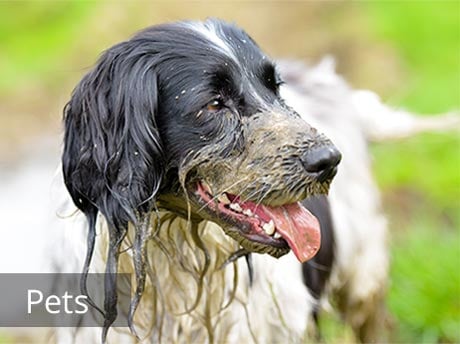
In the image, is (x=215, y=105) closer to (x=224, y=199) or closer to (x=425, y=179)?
(x=224, y=199)

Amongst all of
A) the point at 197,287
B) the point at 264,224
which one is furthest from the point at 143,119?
the point at 197,287

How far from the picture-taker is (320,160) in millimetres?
3486

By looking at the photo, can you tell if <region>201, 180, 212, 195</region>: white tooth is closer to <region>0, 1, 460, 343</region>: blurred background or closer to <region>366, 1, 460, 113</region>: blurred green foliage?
<region>0, 1, 460, 343</region>: blurred background

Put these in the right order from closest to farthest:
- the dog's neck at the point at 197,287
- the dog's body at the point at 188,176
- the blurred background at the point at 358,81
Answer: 1. the dog's body at the point at 188,176
2. the dog's neck at the point at 197,287
3. the blurred background at the point at 358,81

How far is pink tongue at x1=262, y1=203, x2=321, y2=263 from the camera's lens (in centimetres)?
362

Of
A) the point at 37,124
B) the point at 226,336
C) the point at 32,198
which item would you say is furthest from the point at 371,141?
the point at 37,124

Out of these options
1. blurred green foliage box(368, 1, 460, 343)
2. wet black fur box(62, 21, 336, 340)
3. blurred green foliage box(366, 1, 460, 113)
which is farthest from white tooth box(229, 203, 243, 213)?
blurred green foliage box(366, 1, 460, 113)

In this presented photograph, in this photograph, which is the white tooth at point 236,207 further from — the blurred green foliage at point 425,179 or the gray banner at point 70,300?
the blurred green foliage at point 425,179

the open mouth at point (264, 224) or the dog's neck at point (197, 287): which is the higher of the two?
the open mouth at point (264, 224)

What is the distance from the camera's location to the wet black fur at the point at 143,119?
3.63 metres

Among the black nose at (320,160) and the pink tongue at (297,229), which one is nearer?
the black nose at (320,160)

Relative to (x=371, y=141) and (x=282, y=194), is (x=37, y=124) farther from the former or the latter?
(x=282, y=194)

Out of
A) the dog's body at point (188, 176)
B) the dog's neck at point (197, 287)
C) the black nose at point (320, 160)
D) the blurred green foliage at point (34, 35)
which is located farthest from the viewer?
the blurred green foliage at point (34, 35)

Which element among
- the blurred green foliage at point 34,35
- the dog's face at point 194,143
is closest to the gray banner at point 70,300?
the dog's face at point 194,143
